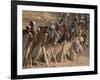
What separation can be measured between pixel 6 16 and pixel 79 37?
0.78m

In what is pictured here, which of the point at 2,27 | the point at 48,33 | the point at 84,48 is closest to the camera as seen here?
the point at 2,27

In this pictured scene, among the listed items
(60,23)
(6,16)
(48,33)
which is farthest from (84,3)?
(6,16)

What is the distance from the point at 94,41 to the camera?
2381 mm

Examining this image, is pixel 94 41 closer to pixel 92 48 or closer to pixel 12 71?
pixel 92 48

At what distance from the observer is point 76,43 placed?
90.9 inches

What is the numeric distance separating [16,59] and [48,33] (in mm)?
406

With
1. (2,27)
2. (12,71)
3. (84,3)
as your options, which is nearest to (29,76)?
(12,71)

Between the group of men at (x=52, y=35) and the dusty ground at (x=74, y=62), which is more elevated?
the group of men at (x=52, y=35)

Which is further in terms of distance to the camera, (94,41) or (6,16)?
(94,41)

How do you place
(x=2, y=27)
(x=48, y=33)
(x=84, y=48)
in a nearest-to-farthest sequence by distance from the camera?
(x=2, y=27)
(x=48, y=33)
(x=84, y=48)

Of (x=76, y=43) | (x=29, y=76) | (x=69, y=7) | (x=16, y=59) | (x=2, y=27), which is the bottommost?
(x=29, y=76)

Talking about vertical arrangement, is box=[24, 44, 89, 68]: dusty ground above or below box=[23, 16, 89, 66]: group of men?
below

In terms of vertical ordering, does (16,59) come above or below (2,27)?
below

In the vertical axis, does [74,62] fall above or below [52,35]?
below
